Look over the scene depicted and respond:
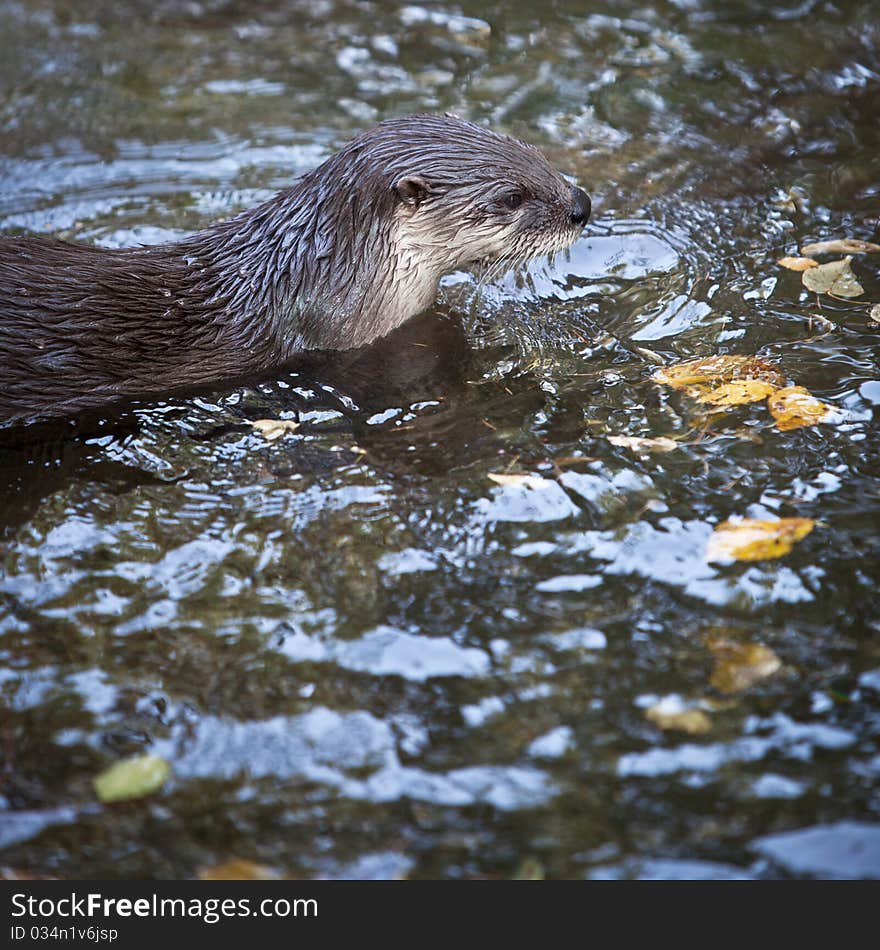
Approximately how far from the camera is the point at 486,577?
9.45 ft

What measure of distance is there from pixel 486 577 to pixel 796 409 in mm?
1196

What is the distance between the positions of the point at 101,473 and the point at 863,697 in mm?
2228

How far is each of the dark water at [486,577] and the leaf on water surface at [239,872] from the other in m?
0.03

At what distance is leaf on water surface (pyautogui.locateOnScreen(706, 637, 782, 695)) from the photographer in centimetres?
253

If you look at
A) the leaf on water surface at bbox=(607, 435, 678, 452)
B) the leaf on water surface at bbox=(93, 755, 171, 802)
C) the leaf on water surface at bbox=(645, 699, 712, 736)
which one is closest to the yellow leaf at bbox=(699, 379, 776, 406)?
the leaf on water surface at bbox=(607, 435, 678, 452)

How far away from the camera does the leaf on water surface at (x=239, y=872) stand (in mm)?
2221

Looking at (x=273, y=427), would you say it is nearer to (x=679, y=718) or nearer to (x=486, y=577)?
(x=486, y=577)

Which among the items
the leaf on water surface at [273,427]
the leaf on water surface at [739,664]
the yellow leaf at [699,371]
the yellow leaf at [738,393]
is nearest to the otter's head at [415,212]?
the leaf on water surface at [273,427]

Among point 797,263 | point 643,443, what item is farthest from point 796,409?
point 797,263

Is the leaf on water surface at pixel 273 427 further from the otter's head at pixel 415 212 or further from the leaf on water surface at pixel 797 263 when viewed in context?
the leaf on water surface at pixel 797 263

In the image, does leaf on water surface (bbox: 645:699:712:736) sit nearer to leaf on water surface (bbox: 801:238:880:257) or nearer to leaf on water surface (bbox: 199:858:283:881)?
leaf on water surface (bbox: 199:858:283:881)

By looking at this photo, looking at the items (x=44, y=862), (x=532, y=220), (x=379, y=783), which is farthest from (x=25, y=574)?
(x=532, y=220)

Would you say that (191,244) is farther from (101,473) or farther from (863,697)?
(863,697)

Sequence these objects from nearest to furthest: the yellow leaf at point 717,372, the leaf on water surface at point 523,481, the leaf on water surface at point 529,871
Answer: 1. the leaf on water surface at point 529,871
2. the leaf on water surface at point 523,481
3. the yellow leaf at point 717,372
